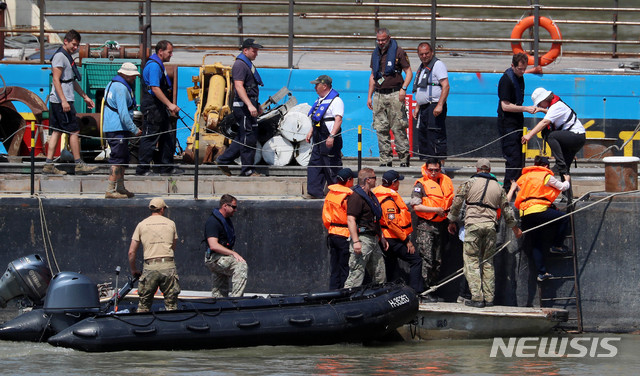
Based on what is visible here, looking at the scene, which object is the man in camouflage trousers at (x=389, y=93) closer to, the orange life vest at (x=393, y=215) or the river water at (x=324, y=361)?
the orange life vest at (x=393, y=215)

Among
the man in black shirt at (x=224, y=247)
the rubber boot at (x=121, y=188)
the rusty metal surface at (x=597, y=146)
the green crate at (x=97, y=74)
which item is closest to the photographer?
the man in black shirt at (x=224, y=247)

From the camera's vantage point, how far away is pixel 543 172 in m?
12.2

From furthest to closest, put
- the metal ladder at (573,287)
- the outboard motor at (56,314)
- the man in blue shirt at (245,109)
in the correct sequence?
the man in blue shirt at (245,109)
the metal ladder at (573,287)
the outboard motor at (56,314)

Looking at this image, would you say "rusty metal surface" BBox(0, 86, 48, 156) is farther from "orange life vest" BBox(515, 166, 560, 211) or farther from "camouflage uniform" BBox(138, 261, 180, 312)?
"orange life vest" BBox(515, 166, 560, 211)

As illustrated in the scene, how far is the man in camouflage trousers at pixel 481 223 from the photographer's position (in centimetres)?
1202

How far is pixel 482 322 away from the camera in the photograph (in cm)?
1202

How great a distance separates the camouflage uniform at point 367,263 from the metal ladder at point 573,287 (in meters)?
2.06

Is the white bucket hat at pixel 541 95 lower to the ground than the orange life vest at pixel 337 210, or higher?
higher

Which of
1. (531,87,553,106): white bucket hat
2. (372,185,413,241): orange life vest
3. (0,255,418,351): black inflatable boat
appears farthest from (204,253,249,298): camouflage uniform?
(531,87,553,106): white bucket hat

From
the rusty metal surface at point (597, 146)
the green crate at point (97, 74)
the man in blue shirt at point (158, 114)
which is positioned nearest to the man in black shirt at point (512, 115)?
the rusty metal surface at point (597, 146)

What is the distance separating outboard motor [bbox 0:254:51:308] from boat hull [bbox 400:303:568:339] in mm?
4410

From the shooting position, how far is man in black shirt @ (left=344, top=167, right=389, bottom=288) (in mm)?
11828

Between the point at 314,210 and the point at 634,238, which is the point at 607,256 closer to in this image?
the point at 634,238

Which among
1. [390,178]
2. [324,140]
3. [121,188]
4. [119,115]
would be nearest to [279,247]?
[324,140]
